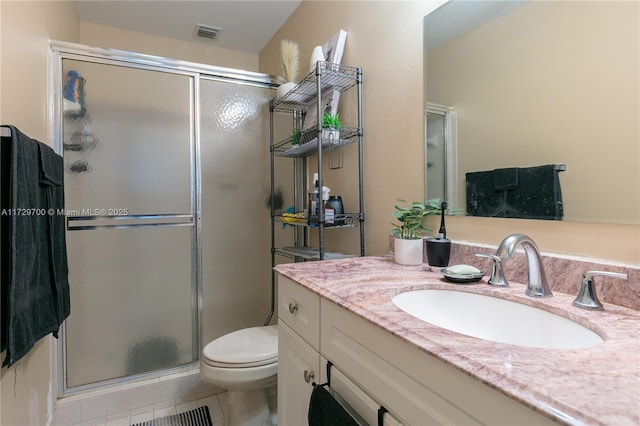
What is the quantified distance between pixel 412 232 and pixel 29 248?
1327mm

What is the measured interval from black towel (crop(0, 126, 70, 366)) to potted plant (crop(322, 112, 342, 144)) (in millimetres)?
1136

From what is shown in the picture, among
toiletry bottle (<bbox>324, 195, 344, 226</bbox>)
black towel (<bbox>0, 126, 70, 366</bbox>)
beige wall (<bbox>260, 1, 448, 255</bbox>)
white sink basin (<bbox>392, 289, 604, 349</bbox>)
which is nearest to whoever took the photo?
white sink basin (<bbox>392, 289, 604, 349</bbox>)

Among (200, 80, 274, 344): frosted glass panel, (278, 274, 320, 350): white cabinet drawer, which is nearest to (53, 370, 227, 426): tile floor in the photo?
A: (200, 80, 274, 344): frosted glass panel

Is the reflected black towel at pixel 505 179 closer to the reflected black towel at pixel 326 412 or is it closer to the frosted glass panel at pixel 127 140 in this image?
the reflected black towel at pixel 326 412

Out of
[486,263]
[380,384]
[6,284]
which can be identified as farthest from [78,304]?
[486,263]

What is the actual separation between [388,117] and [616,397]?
1235 mm

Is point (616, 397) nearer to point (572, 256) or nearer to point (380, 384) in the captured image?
point (380, 384)

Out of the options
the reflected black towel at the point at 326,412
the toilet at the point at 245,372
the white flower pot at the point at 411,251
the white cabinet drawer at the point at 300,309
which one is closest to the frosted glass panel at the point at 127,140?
the toilet at the point at 245,372

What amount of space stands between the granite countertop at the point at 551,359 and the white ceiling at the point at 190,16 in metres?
2.12

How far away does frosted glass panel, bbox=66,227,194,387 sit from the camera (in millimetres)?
1806

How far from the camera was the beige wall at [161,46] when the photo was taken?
2.44 meters

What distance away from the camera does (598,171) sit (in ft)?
2.59

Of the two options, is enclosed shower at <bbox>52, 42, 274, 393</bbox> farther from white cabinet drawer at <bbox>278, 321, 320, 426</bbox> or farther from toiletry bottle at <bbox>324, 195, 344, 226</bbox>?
white cabinet drawer at <bbox>278, 321, 320, 426</bbox>

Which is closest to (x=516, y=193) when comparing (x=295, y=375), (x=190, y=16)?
(x=295, y=375)
